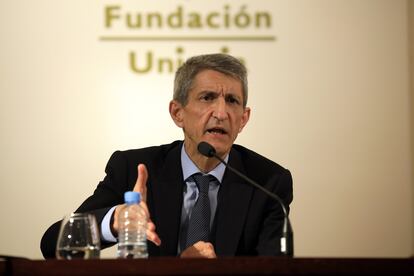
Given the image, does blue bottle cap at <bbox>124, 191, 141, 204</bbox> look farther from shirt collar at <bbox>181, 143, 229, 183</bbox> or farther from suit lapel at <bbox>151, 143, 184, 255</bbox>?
shirt collar at <bbox>181, 143, 229, 183</bbox>

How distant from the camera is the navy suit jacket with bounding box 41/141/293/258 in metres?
3.05

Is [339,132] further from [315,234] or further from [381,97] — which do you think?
[315,234]

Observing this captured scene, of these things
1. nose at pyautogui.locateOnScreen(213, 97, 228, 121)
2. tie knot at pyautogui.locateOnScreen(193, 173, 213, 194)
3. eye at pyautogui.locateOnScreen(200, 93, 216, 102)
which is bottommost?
tie knot at pyautogui.locateOnScreen(193, 173, 213, 194)

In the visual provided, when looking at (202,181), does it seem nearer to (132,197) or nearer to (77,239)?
(132,197)

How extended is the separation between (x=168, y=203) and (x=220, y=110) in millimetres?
448

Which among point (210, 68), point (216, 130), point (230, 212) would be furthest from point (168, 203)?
point (210, 68)

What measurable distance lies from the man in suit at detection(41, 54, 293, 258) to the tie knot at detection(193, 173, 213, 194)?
0.01 meters

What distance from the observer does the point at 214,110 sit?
130 inches

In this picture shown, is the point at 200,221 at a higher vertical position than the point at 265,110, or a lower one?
lower

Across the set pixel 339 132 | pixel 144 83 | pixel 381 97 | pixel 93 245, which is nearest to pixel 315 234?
pixel 339 132

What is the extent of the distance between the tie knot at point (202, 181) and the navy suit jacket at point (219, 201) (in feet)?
0.19

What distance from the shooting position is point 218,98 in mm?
3309

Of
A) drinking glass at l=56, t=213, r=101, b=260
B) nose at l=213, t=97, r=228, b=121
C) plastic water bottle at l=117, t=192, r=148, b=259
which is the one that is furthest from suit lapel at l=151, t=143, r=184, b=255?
drinking glass at l=56, t=213, r=101, b=260

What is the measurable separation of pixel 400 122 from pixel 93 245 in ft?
11.0
